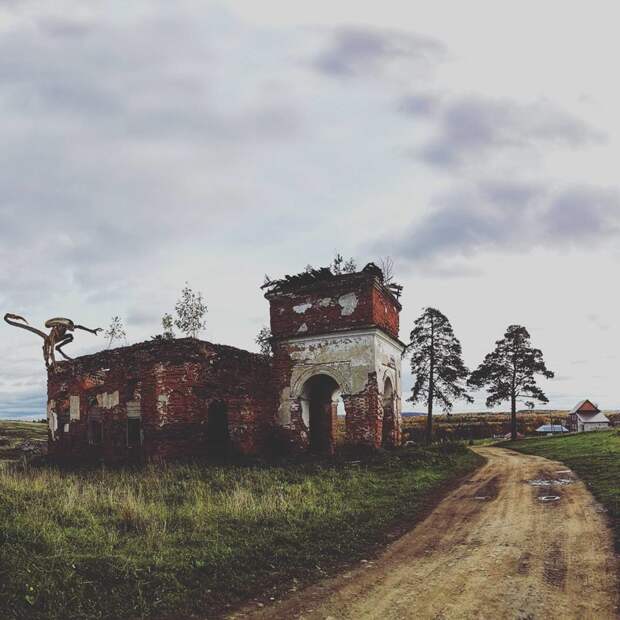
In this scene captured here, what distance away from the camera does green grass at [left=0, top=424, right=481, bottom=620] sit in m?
5.98

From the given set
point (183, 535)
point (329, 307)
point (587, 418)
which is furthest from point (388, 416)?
point (587, 418)

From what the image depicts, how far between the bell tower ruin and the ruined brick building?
4 centimetres

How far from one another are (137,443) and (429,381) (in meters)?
23.5

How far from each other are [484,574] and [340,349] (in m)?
11.9

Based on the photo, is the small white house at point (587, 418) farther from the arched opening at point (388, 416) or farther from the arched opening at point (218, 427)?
the arched opening at point (218, 427)

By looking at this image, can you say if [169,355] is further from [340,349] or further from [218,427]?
[340,349]

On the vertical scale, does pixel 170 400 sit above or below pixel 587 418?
above

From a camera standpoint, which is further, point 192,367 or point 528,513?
point 192,367

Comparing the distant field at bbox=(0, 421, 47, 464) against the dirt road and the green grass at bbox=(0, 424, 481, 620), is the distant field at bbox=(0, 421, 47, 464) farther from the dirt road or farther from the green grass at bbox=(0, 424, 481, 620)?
the dirt road

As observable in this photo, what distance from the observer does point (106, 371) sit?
1945cm

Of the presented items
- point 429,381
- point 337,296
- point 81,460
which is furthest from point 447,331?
point 81,460

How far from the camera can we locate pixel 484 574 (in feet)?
22.0

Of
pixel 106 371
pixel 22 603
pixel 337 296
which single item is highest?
pixel 337 296

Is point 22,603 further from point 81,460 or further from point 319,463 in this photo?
point 81,460
